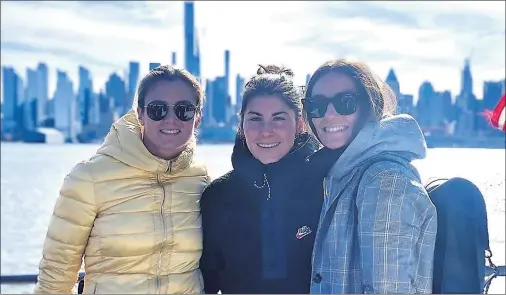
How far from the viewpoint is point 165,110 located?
8.26ft

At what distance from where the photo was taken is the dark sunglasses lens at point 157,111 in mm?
2512

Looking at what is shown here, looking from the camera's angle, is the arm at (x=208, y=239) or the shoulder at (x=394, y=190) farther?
the arm at (x=208, y=239)

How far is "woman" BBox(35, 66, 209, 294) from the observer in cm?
240

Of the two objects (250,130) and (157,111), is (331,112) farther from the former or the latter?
(157,111)

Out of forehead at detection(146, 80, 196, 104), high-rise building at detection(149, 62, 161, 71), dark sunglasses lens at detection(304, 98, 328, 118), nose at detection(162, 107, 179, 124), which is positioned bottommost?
nose at detection(162, 107, 179, 124)

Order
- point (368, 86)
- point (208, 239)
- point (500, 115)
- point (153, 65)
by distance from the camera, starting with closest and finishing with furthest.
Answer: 1. point (368, 86)
2. point (500, 115)
3. point (208, 239)
4. point (153, 65)

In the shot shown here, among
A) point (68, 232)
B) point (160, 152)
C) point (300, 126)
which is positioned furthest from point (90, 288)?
point (300, 126)

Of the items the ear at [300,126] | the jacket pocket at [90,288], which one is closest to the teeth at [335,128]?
the ear at [300,126]

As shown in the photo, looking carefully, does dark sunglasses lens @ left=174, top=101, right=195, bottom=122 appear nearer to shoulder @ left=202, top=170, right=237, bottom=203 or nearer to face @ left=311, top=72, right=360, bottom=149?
shoulder @ left=202, top=170, right=237, bottom=203

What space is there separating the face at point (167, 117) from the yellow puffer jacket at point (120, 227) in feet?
0.20

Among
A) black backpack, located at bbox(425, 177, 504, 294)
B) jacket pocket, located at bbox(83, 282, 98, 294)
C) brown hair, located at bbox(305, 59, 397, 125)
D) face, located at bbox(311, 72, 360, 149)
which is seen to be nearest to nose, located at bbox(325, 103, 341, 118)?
face, located at bbox(311, 72, 360, 149)

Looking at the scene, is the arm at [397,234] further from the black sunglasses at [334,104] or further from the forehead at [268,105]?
the forehead at [268,105]

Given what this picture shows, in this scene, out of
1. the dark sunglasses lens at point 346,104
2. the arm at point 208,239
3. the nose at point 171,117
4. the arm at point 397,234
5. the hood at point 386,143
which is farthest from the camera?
the arm at point 208,239

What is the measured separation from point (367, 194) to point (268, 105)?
75cm
